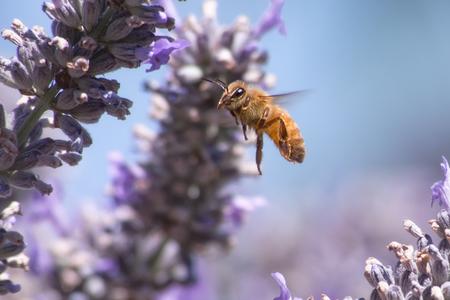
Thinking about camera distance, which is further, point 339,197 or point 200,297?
point 339,197

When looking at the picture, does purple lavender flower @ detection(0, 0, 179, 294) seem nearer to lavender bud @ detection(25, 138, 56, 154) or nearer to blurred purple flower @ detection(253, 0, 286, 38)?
lavender bud @ detection(25, 138, 56, 154)

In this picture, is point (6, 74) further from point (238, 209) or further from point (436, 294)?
point (238, 209)

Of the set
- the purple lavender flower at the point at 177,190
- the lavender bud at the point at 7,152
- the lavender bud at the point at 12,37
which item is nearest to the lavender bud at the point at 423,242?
the lavender bud at the point at 7,152

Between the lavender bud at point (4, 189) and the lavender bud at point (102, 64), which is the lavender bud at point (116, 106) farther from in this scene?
the lavender bud at point (4, 189)

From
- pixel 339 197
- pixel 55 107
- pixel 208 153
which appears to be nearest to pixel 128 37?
pixel 55 107

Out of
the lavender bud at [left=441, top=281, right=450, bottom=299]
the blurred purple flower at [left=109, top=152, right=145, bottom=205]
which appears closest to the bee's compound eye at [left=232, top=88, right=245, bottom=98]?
the blurred purple flower at [left=109, top=152, right=145, bottom=205]

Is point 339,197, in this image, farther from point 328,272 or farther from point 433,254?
point 433,254

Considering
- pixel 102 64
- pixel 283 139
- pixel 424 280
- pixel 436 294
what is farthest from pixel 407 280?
pixel 283 139
